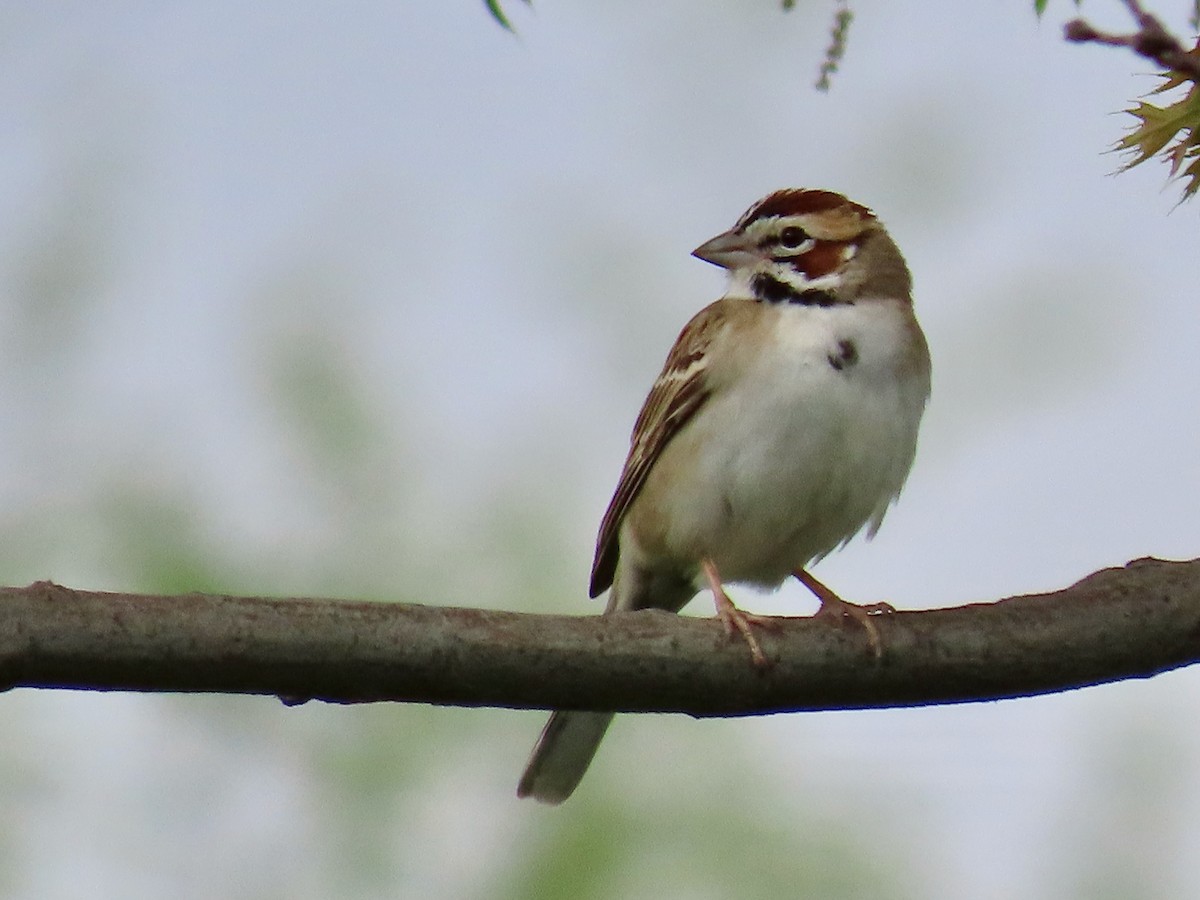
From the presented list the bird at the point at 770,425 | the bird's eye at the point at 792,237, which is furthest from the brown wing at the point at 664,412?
the bird's eye at the point at 792,237

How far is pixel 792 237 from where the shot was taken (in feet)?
17.1

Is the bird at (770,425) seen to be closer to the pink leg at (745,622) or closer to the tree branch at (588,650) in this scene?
the pink leg at (745,622)

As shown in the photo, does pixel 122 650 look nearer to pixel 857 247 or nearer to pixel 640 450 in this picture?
pixel 640 450

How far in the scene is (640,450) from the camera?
526 cm

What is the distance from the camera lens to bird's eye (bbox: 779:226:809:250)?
5191 millimetres

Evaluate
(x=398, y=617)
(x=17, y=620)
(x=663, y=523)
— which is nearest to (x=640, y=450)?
(x=663, y=523)

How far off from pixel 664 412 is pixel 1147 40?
2.98m

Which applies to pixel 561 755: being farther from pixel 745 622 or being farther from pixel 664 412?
pixel 745 622

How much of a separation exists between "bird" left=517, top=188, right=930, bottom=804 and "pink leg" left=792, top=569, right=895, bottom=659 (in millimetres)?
13

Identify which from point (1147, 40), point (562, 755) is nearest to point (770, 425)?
point (562, 755)

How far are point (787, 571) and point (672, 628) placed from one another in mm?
1836

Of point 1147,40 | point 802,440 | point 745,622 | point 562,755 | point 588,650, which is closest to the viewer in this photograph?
point 1147,40

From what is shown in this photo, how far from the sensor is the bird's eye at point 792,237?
17.0 feet

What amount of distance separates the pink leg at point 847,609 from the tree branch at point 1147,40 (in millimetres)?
1561
